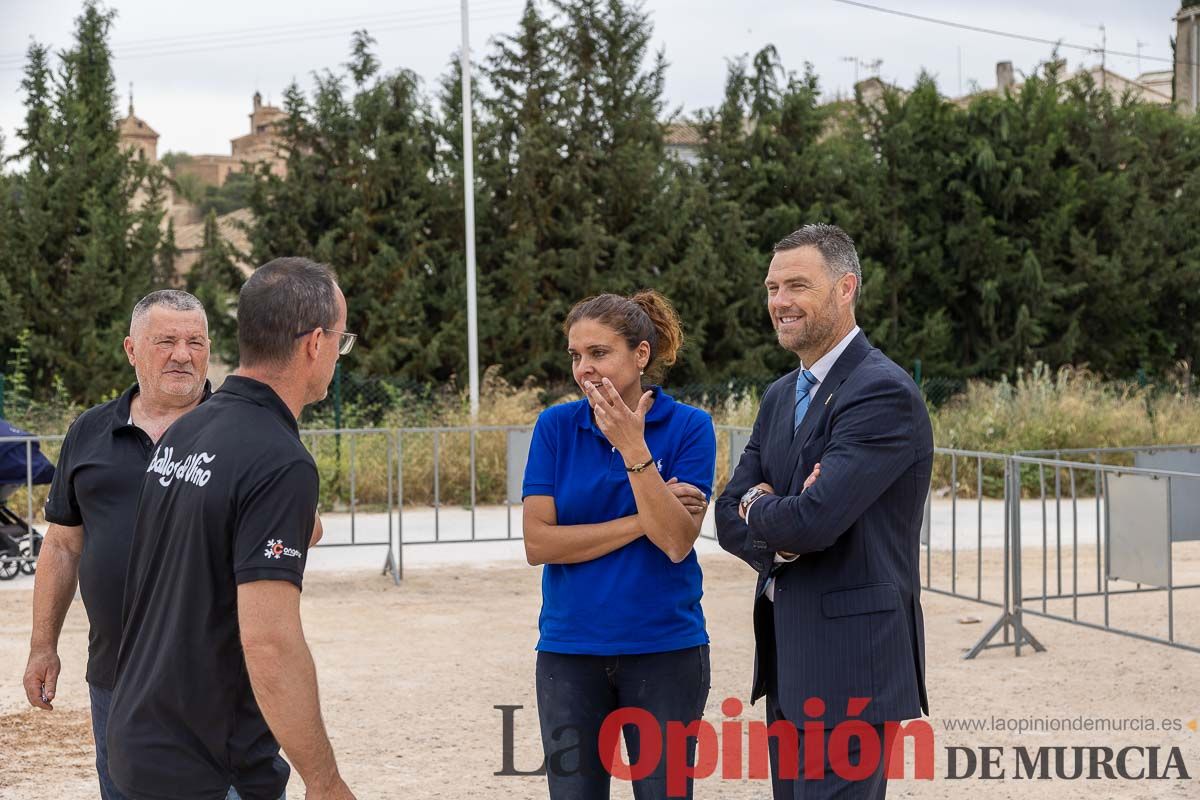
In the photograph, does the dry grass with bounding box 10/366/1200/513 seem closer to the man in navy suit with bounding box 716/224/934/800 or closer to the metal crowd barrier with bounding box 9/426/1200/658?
the metal crowd barrier with bounding box 9/426/1200/658

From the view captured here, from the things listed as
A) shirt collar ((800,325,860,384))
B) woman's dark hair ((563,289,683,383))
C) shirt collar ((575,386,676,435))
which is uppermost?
woman's dark hair ((563,289,683,383))

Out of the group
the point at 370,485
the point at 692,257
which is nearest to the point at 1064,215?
the point at 692,257

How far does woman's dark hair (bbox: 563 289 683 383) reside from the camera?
381 cm

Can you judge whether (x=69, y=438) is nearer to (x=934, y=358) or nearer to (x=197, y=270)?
(x=197, y=270)

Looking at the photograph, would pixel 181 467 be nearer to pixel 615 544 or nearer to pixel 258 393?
pixel 258 393

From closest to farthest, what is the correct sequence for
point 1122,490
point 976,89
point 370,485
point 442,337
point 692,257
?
point 1122,490, point 370,485, point 442,337, point 692,257, point 976,89

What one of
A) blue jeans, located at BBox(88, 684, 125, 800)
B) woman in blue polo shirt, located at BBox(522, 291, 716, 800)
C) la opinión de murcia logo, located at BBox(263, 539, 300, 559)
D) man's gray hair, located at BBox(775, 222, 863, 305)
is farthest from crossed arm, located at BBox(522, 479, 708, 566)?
blue jeans, located at BBox(88, 684, 125, 800)

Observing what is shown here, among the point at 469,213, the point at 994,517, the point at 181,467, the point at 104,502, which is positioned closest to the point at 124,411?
the point at 104,502

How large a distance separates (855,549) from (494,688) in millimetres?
4486

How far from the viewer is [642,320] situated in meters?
3.85

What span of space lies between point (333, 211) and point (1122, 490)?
16.2 metres

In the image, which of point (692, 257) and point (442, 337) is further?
point (692, 257)

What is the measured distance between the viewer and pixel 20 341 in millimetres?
19516

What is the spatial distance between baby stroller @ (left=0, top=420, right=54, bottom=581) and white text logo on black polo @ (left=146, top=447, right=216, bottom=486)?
27.0 feet
